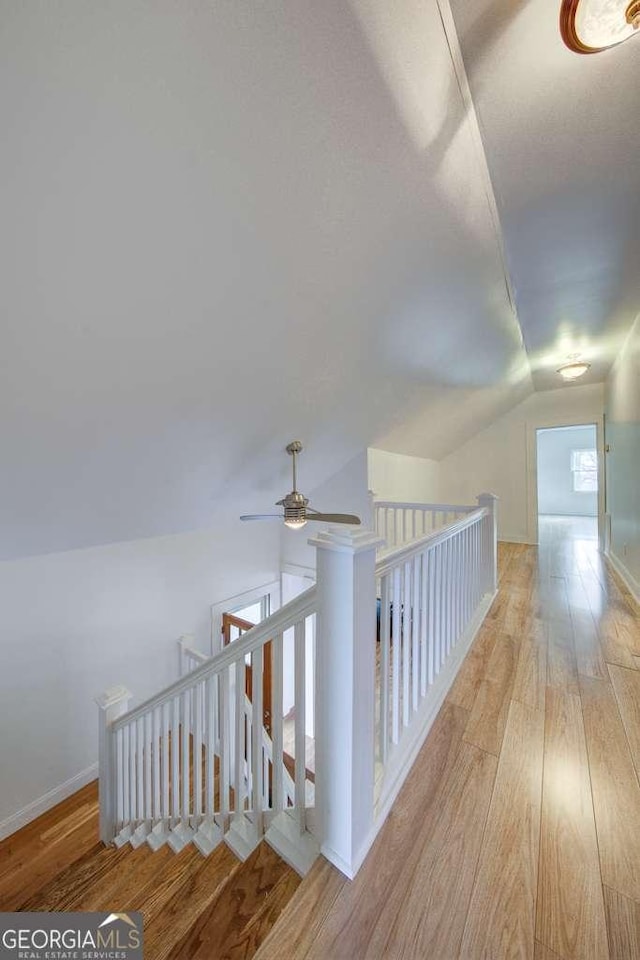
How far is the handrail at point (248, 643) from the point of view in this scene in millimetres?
1051

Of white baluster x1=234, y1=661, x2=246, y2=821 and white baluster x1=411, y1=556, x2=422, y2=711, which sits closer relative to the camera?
white baluster x1=234, y1=661, x2=246, y2=821

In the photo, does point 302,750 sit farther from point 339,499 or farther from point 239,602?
point 239,602

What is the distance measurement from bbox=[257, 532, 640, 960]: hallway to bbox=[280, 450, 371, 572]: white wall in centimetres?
203

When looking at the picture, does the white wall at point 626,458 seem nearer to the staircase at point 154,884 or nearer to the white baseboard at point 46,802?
the staircase at point 154,884

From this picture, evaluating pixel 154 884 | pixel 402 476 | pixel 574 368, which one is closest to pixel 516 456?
pixel 574 368

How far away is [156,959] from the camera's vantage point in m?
0.88

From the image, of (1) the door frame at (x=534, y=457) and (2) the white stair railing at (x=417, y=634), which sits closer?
(2) the white stair railing at (x=417, y=634)

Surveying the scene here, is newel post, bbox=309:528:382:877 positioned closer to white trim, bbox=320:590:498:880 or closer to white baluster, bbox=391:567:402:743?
white trim, bbox=320:590:498:880

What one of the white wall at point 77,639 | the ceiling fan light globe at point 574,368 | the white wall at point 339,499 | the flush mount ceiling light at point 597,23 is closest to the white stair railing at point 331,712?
the white wall at point 77,639

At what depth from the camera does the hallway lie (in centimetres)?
85

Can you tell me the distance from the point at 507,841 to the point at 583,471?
1025 cm

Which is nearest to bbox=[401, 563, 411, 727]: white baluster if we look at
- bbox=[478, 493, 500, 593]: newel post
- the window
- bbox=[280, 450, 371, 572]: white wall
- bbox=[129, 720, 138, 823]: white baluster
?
bbox=[129, 720, 138, 823]: white baluster

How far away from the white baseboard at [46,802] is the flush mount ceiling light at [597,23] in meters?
4.67

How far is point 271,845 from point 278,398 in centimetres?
206
